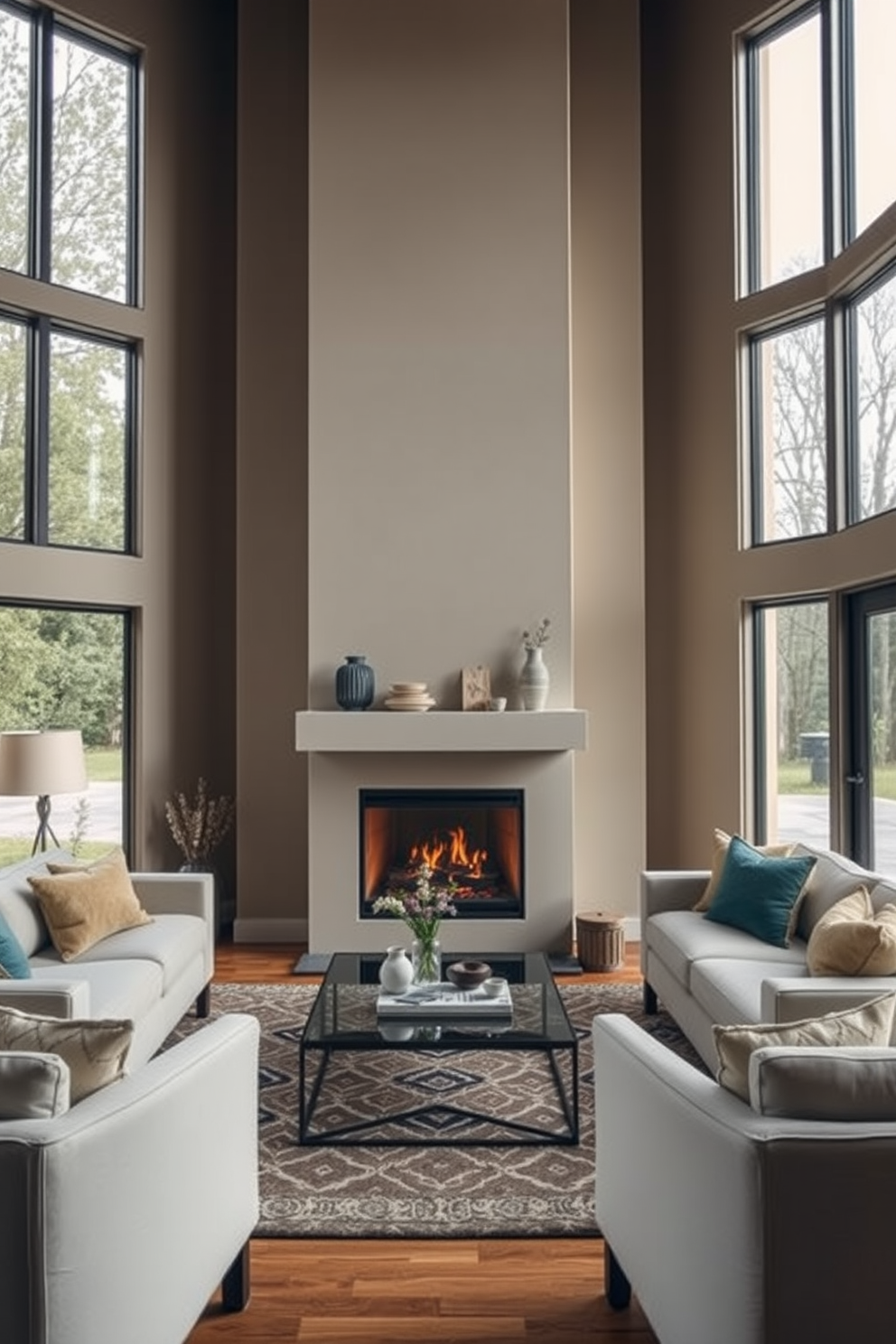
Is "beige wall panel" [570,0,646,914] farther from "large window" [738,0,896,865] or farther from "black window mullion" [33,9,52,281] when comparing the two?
"black window mullion" [33,9,52,281]

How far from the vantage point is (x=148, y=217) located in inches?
239

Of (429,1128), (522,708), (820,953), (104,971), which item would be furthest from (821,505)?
(104,971)

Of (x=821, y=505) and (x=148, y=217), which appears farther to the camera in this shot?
(x=148, y=217)

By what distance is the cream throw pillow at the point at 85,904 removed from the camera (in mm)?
→ 3885

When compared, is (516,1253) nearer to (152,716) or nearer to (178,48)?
(152,716)

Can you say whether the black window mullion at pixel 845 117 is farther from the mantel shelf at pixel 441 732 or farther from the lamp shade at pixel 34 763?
the lamp shade at pixel 34 763

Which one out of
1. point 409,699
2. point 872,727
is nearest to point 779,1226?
point 872,727

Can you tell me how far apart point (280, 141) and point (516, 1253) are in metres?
6.22

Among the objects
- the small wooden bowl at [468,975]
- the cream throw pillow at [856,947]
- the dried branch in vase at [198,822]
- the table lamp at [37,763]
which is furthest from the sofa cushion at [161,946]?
the cream throw pillow at [856,947]

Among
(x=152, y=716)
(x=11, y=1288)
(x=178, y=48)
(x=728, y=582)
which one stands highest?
(x=178, y=48)

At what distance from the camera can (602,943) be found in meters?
5.34

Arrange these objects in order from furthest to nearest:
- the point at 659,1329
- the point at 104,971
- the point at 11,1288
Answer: the point at 104,971
the point at 659,1329
the point at 11,1288

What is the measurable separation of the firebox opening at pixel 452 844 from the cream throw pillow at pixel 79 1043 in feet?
11.9

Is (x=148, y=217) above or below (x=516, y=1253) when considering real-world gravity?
above
